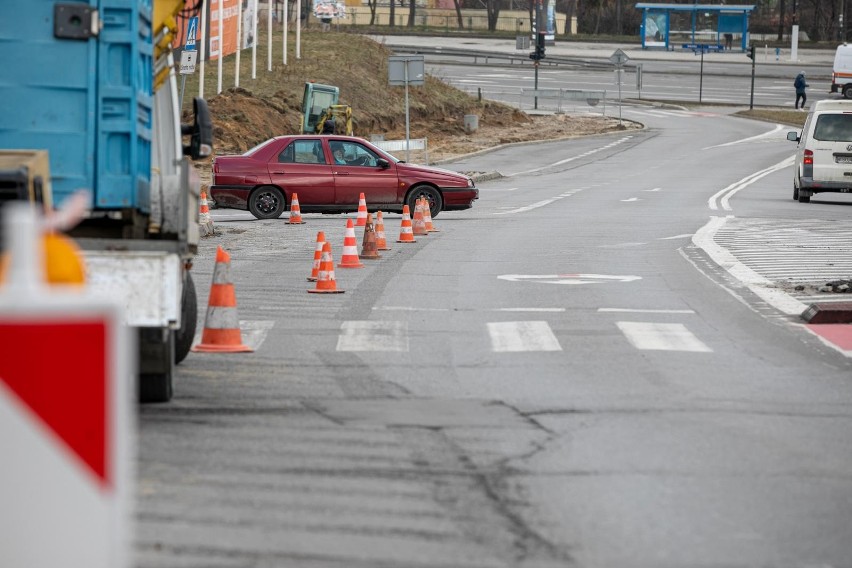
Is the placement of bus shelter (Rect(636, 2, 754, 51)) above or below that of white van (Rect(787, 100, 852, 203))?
above

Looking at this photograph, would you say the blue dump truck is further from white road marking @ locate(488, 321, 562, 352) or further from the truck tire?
white road marking @ locate(488, 321, 562, 352)

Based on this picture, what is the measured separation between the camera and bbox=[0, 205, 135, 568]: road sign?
325cm

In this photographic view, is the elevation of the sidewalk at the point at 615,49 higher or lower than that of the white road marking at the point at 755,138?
higher

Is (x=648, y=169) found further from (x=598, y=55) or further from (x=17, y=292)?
(x=598, y=55)

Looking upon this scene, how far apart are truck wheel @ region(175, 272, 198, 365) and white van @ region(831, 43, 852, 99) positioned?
62012 millimetres

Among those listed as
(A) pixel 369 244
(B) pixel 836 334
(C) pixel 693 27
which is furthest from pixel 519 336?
(C) pixel 693 27

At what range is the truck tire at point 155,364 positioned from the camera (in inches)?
343

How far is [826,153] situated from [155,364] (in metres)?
25.2

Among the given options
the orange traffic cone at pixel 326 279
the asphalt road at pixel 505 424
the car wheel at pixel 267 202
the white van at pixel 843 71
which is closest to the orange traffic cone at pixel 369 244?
the asphalt road at pixel 505 424

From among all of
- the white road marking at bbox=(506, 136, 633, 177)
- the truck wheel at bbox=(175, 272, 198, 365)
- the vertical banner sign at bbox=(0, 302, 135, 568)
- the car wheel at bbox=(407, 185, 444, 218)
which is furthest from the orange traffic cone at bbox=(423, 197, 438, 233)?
the vertical banner sign at bbox=(0, 302, 135, 568)

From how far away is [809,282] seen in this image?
56.7 feet

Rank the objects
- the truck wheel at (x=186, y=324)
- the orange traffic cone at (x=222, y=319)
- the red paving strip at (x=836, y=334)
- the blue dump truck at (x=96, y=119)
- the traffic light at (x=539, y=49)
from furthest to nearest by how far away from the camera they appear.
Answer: the traffic light at (x=539, y=49), the red paving strip at (x=836, y=334), the orange traffic cone at (x=222, y=319), the truck wheel at (x=186, y=324), the blue dump truck at (x=96, y=119)

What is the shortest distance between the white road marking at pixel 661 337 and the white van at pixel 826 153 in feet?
63.1

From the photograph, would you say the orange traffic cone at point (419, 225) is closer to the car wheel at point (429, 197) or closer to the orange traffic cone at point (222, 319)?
the car wheel at point (429, 197)
